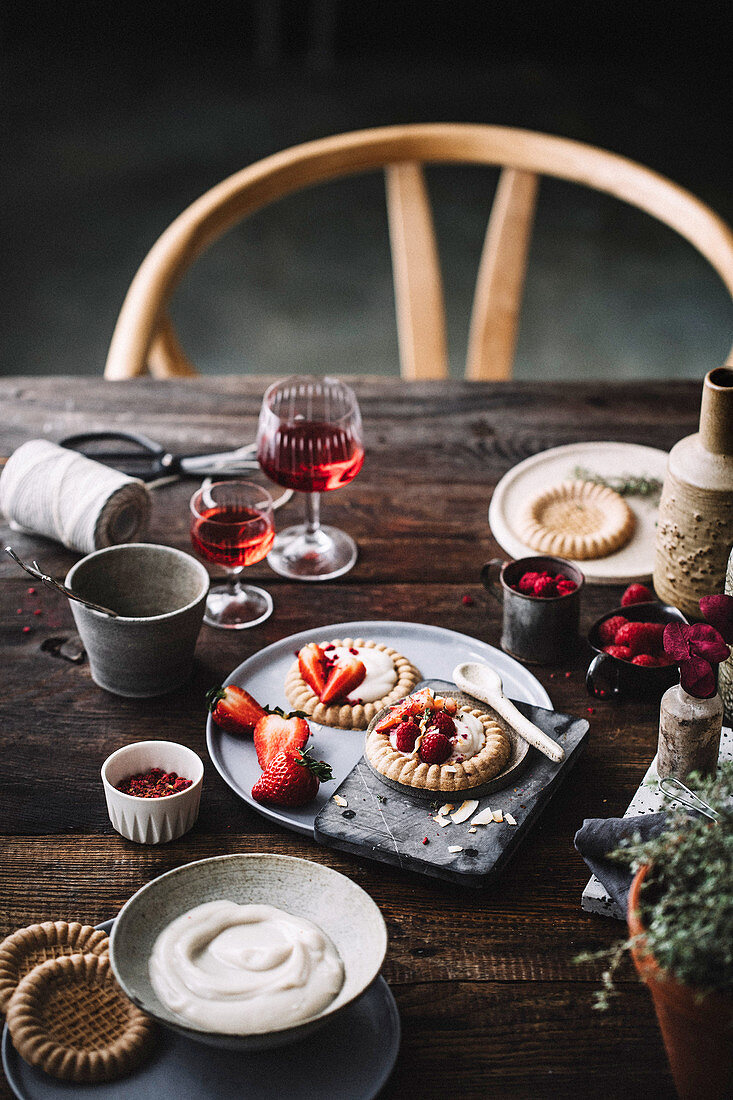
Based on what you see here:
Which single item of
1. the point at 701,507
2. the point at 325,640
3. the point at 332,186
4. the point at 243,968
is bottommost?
the point at 332,186

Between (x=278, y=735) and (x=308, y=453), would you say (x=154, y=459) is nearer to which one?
(x=308, y=453)

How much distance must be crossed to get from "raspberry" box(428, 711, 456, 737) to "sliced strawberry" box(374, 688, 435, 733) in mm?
25

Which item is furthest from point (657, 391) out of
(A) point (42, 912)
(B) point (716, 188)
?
(B) point (716, 188)

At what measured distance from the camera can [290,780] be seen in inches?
41.2

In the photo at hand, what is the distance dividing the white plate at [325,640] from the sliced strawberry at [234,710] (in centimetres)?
2

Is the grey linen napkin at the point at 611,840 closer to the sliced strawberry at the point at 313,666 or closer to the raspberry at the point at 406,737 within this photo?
the raspberry at the point at 406,737

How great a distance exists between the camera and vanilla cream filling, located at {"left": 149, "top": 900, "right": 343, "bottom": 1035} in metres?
0.77

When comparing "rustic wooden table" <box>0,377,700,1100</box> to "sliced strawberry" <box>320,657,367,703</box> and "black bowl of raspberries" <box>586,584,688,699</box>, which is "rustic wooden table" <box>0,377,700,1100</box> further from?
"sliced strawberry" <box>320,657,367,703</box>

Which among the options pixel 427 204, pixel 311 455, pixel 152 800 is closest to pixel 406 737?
pixel 152 800

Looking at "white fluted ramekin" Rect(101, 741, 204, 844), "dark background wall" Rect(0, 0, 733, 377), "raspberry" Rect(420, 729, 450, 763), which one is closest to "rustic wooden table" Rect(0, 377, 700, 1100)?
"white fluted ramekin" Rect(101, 741, 204, 844)

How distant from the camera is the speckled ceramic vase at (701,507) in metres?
1.24

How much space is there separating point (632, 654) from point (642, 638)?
23 millimetres

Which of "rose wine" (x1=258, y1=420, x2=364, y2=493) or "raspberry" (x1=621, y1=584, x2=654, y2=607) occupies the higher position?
"rose wine" (x1=258, y1=420, x2=364, y2=493)

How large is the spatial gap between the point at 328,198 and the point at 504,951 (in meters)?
4.70
